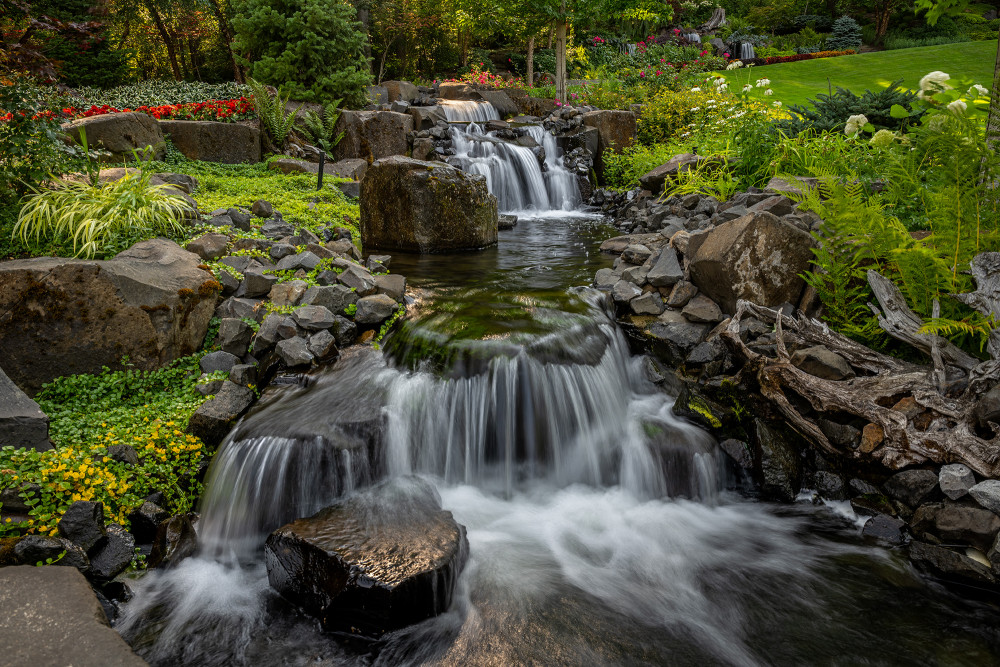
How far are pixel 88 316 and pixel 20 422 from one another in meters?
1.31

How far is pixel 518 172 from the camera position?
42.1 ft

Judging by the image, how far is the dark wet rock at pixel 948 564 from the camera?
3547 mm

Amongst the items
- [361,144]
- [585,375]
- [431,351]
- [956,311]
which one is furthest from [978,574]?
[361,144]

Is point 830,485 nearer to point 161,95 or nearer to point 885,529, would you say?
point 885,529

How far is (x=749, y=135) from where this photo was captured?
856cm

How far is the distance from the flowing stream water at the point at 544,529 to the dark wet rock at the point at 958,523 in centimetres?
30

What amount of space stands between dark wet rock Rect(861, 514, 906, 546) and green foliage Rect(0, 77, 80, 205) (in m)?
8.39

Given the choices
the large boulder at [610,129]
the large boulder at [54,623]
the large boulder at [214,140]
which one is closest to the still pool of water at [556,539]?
the large boulder at [54,623]

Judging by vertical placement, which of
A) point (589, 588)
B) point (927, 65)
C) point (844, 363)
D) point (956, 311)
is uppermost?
point (927, 65)

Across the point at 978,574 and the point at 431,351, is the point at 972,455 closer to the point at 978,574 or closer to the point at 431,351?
the point at 978,574

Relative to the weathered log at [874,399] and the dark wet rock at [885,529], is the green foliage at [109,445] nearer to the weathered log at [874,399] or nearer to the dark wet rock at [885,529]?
the weathered log at [874,399]

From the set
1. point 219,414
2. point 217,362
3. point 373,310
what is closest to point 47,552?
point 219,414

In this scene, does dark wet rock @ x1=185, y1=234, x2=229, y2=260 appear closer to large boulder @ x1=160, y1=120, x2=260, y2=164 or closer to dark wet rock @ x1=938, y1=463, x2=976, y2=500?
large boulder @ x1=160, y1=120, x2=260, y2=164

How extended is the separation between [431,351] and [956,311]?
439 cm
